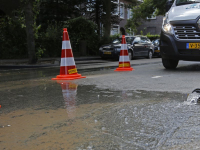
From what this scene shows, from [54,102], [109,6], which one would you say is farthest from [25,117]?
[109,6]

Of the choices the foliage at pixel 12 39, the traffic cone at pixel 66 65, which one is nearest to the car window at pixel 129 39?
the foliage at pixel 12 39

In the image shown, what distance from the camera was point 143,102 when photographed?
4379mm

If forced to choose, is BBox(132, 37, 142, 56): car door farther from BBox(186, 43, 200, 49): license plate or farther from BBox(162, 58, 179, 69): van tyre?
BBox(186, 43, 200, 49): license plate

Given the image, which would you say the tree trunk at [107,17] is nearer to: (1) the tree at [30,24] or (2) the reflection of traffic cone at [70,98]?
(1) the tree at [30,24]

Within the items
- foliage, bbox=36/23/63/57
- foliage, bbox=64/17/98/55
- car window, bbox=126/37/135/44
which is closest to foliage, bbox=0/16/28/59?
foliage, bbox=36/23/63/57

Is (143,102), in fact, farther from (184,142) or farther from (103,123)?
(184,142)

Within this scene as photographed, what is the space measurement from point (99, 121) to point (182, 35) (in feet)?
19.2

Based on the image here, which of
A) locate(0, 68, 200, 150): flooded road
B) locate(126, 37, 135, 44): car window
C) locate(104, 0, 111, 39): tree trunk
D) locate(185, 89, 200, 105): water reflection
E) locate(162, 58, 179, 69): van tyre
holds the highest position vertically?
locate(104, 0, 111, 39): tree trunk

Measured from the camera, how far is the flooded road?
2.70 meters

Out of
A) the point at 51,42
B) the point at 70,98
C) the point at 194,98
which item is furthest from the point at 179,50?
the point at 51,42

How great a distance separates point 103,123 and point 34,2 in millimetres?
12317

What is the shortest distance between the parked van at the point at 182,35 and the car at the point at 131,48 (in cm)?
973

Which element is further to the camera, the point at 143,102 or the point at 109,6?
the point at 109,6

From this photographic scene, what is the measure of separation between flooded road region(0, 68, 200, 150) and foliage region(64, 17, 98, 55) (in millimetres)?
16340
